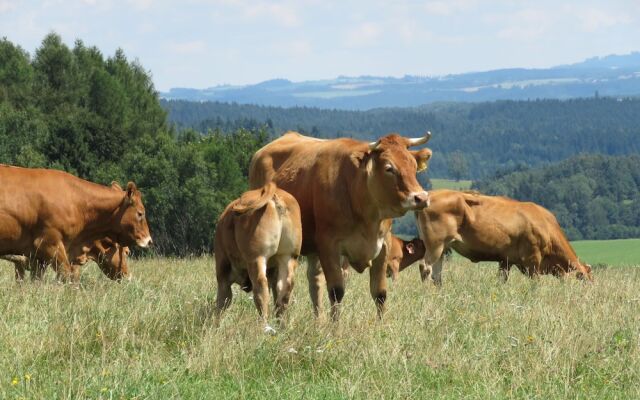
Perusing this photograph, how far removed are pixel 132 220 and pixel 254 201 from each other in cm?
584

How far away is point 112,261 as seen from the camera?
598 inches

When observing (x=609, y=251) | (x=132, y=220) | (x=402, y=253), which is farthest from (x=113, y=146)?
(x=609, y=251)

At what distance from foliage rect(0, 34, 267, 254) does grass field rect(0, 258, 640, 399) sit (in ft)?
78.2

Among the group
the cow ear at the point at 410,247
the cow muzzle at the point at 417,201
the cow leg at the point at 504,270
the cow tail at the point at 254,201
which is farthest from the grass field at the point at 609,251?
the cow tail at the point at 254,201

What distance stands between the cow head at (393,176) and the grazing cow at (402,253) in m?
9.45

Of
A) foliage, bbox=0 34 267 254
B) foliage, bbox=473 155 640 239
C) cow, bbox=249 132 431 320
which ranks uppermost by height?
cow, bbox=249 132 431 320

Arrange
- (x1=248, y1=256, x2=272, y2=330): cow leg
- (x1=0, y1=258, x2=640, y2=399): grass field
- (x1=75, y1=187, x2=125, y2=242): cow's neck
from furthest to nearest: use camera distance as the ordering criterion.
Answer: (x1=75, y1=187, x2=125, y2=242): cow's neck → (x1=248, y1=256, x2=272, y2=330): cow leg → (x1=0, y1=258, x2=640, y2=399): grass field

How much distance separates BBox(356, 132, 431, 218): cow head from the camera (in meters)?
9.27

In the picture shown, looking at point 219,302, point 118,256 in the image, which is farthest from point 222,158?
point 219,302

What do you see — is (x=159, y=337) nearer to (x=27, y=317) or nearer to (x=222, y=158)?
(x=27, y=317)

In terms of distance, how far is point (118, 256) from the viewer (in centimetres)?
1528

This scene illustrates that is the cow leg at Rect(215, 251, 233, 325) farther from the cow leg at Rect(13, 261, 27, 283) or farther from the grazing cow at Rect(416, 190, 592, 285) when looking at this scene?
the grazing cow at Rect(416, 190, 592, 285)

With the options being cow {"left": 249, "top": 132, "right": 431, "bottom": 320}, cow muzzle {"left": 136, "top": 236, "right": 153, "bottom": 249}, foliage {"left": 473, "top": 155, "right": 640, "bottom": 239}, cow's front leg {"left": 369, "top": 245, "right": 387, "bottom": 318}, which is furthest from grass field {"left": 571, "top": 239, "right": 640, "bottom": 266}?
cow {"left": 249, "top": 132, "right": 431, "bottom": 320}

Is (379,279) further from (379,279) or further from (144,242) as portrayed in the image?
(144,242)
